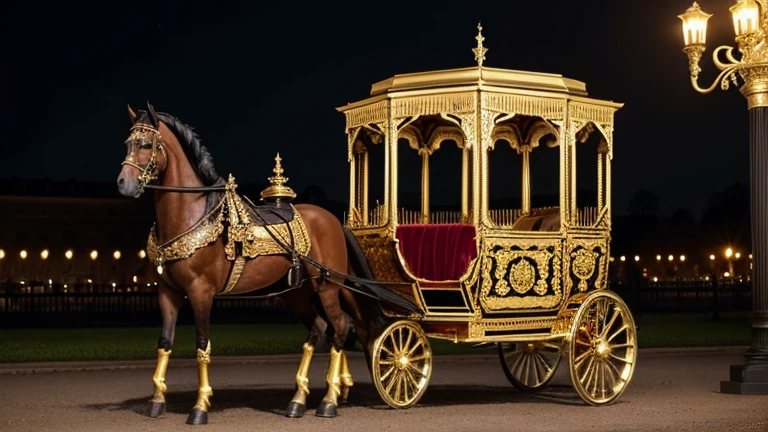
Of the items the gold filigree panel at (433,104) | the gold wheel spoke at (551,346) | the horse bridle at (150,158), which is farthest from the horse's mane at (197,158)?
the gold wheel spoke at (551,346)

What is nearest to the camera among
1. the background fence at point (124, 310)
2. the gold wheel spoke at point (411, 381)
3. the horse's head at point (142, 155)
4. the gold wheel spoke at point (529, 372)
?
the horse's head at point (142, 155)

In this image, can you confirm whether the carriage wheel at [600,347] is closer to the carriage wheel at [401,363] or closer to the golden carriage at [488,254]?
the golden carriage at [488,254]

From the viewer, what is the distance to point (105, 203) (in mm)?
91688

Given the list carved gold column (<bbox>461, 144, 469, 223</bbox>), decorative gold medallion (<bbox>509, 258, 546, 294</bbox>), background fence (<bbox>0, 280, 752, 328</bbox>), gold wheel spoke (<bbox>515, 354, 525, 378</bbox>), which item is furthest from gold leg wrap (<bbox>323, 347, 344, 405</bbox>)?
background fence (<bbox>0, 280, 752, 328</bbox>)

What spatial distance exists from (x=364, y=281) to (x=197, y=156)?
7.71 feet

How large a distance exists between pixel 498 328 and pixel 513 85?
107 inches

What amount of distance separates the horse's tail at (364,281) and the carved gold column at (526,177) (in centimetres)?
285

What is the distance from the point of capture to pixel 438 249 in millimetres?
12859

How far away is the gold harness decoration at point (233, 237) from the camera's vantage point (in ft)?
36.6

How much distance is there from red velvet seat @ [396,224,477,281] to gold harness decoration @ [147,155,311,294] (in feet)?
5.16

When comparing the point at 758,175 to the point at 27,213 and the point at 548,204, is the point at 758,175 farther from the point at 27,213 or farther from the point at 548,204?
the point at 27,213

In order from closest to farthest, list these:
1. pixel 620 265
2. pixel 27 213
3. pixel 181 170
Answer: pixel 181 170, pixel 27 213, pixel 620 265

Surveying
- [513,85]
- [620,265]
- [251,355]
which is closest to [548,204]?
[513,85]

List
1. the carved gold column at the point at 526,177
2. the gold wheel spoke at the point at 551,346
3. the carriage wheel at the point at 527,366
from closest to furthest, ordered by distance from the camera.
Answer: the gold wheel spoke at the point at 551,346, the carriage wheel at the point at 527,366, the carved gold column at the point at 526,177
